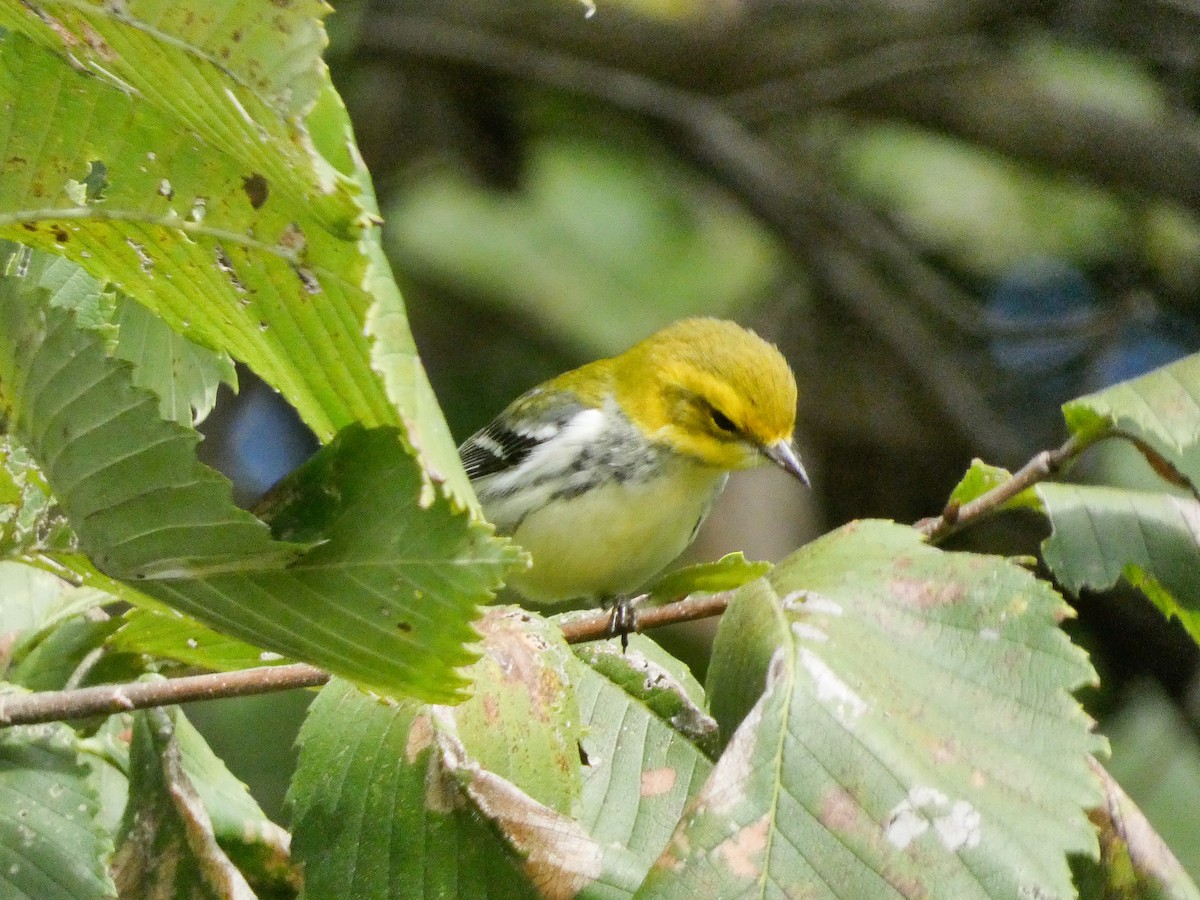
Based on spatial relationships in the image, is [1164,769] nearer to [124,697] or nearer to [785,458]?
[785,458]

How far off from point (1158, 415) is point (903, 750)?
44cm

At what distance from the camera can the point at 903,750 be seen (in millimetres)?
1125

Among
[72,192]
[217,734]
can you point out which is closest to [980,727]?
[72,192]

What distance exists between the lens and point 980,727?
1136 mm

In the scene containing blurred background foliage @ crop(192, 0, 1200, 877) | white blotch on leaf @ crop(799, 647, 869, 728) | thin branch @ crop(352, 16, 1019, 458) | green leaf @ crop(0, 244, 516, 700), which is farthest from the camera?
thin branch @ crop(352, 16, 1019, 458)

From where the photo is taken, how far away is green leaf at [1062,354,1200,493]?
4.37ft

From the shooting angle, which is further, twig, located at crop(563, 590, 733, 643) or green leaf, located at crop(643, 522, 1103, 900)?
twig, located at crop(563, 590, 733, 643)

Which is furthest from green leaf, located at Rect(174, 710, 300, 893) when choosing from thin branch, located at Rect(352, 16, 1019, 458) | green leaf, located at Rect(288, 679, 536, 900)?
thin branch, located at Rect(352, 16, 1019, 458)

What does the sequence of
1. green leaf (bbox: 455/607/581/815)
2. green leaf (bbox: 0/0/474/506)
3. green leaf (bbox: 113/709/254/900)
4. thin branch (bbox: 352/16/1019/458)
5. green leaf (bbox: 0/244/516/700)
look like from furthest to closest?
1. thin branch (bbox: 352/16/1019/458)
2. green leaf (bbox: 113/709/254/900)
3. green leaf (bbox: 455/607/581/815)
4. green leaf (bbox: 0/244/516/700)
5. green leaf (bbox: 0/0/474/506)

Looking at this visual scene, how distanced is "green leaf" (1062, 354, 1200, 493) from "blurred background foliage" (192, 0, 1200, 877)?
3250 millimetres

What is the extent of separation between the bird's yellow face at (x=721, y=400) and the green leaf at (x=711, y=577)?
4.20ft

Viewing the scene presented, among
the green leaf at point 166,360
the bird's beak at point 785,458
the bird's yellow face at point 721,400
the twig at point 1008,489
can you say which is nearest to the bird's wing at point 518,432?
the bird's yellow face at point 721,400

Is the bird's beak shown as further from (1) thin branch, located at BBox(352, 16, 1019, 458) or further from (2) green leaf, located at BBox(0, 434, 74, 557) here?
(1) thin branch, located at BBox(352, 16, 1019, 458)

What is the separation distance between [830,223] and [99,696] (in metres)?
4.51
